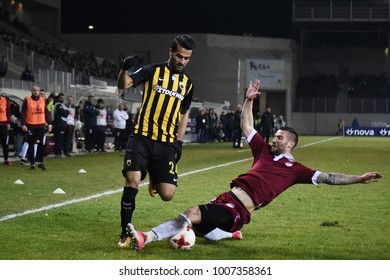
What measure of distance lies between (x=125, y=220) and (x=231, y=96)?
6209 cm

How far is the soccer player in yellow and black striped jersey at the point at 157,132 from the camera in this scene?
9250 millimetres

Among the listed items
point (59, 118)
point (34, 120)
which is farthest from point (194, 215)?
point (59, 118)

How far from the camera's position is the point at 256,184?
Result: 910cm

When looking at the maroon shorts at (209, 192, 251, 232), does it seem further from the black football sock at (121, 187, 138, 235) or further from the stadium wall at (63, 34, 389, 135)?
the stadium wall at (63, 34, 389, 135)

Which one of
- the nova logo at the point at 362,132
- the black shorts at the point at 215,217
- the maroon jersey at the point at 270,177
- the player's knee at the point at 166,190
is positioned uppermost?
the maroon jersey at the point at 270,177

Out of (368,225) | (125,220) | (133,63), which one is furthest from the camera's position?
(368,225)

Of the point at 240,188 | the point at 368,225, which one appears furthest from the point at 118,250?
the point at 368,225

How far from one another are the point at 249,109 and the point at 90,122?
21340 millimetres

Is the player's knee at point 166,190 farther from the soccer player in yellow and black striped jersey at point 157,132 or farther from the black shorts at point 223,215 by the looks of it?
the black shorts at point 223,215

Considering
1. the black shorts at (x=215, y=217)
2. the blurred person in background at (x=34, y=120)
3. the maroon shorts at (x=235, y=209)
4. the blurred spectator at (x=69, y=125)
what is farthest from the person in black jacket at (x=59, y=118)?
the black shorts at (x=215, y=217)

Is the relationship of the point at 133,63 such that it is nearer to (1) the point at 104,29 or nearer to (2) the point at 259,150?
(2) the point at 259,150

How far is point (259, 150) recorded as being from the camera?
9.44 m
